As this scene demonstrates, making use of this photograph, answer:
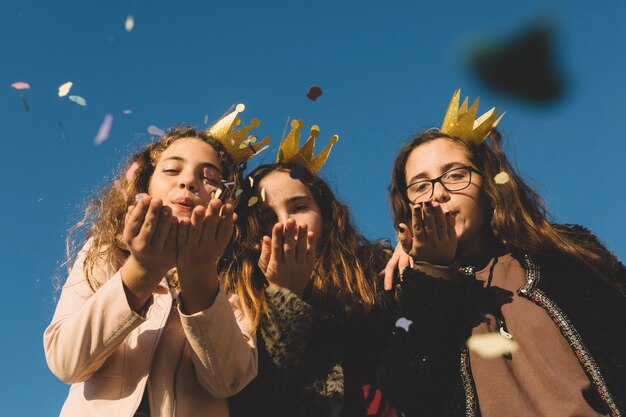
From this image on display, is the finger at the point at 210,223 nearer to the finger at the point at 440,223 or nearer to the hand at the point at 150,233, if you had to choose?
the hand at the point at 150,233

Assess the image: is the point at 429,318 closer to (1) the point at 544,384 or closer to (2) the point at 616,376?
(1) the point at 544,384

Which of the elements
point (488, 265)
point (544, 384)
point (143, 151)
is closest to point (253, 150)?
point (143, 151)

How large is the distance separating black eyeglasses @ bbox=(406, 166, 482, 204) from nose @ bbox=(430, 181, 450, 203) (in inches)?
0.5

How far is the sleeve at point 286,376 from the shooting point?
118 inches

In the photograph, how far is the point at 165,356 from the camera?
289 centimetres

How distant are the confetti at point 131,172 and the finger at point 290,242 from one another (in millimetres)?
1555

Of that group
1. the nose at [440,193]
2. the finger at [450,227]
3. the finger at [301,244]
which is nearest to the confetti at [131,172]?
the finger at [301,244]

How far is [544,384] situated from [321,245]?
1.71m

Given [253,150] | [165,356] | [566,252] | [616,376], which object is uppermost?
[253,150]

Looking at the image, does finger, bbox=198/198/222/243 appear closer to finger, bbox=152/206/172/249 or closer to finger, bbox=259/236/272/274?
finger, bbox=152/206/172/249

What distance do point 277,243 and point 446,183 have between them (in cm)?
114

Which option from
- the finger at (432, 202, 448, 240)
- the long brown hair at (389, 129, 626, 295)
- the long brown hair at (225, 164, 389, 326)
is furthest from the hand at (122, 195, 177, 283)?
the long brown hair at (389, 129, 626, 295)

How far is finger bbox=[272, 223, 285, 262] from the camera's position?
319 cm

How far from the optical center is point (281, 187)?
13.4 ft
